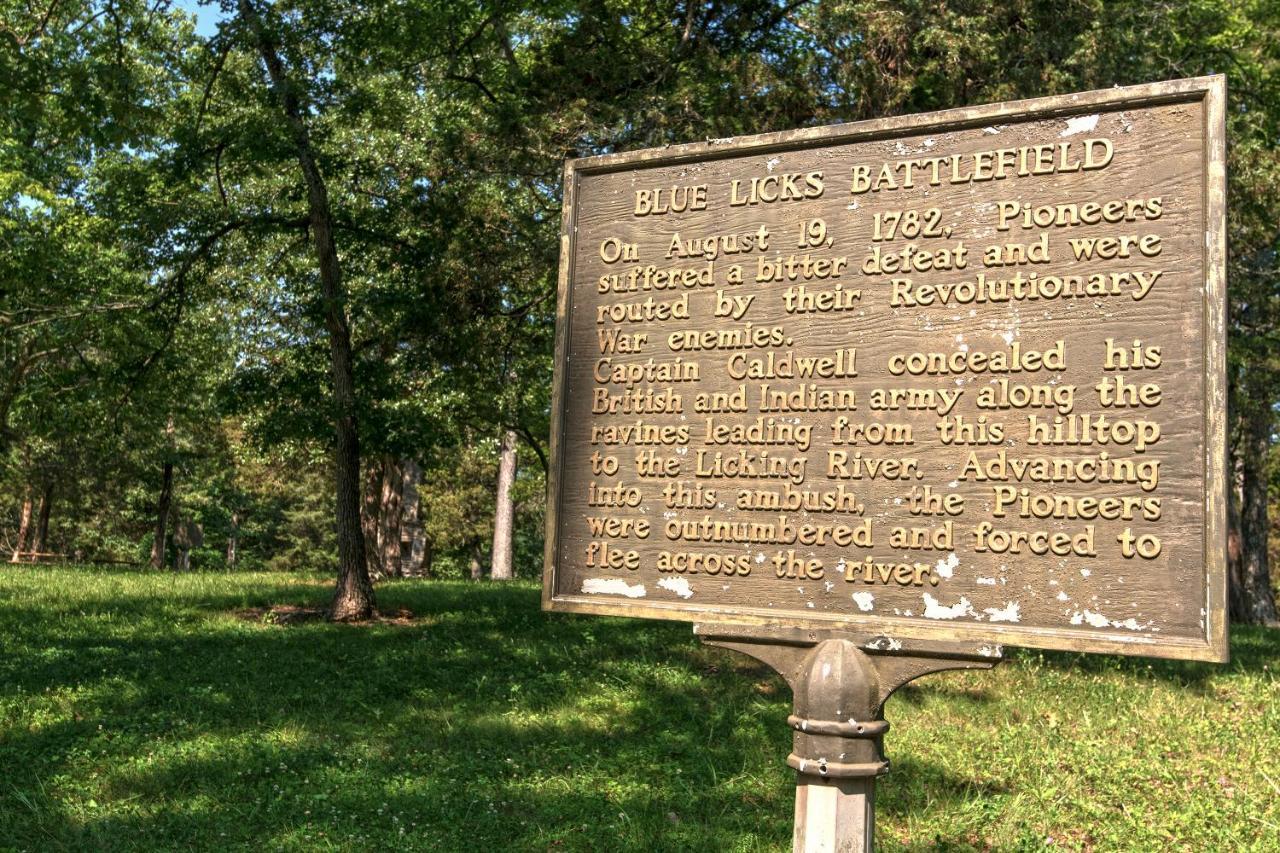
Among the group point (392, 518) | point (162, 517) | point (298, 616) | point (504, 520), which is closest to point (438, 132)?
point (298, 616)

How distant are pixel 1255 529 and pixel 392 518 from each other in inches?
689

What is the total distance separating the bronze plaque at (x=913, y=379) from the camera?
12.1 feet

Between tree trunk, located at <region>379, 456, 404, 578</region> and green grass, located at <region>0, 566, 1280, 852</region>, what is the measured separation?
44.3 ft

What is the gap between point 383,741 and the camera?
7938 millimetres

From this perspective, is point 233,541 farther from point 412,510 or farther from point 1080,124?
point 1080,124

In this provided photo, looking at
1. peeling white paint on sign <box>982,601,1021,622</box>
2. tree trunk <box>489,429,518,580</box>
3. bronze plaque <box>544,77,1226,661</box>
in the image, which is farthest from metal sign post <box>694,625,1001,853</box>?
tree trunk <box>489,429,518,580</box>

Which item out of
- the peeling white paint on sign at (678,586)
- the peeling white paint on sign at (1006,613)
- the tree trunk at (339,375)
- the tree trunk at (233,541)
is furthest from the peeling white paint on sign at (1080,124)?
the tree trunk at (233,541)

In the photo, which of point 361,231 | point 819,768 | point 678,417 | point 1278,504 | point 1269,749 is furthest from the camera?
point 1278,504

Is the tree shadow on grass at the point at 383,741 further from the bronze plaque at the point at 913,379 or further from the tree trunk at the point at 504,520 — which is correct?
the tree trunk at the point at 504,520

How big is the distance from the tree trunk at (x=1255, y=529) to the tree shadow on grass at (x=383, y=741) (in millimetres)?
11208

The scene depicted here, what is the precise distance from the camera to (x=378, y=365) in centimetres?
1352

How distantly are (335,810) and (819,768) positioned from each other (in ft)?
11.9

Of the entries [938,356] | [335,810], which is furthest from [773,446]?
[335,810]

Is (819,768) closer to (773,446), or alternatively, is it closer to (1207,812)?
(773,446)
